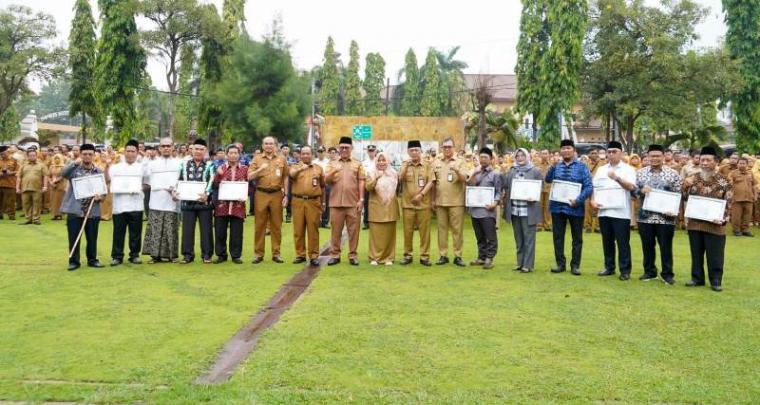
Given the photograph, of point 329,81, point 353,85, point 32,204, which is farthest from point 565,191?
point 353,85

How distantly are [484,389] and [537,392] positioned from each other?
370mm

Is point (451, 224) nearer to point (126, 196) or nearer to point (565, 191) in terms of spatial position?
point (565, 191)

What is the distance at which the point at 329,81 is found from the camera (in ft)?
193

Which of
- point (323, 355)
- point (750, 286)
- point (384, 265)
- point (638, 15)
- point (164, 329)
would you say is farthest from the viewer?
point (638, 15)

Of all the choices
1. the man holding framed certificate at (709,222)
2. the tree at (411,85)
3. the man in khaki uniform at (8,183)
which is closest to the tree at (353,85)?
the tree at (411,85)

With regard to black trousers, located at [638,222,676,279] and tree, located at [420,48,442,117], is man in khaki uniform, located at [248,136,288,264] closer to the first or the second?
black trousers, located at [638,222,676,279]

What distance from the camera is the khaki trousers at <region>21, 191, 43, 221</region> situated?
1641 cm

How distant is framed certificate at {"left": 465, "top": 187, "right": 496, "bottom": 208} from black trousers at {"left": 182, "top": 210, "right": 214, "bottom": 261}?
155 inches

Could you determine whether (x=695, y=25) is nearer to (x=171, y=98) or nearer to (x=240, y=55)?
(x=240, y=55)

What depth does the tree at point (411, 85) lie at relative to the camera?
6191 centimetres

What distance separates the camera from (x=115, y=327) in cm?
664

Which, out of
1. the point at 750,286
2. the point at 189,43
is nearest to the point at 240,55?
the point at 189,43

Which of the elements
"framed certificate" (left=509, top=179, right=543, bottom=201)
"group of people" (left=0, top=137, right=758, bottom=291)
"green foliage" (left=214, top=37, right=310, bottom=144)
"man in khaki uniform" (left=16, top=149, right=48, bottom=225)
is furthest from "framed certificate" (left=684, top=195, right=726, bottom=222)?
"green foliage" (left=214, top=37, right=310, bottom=144)

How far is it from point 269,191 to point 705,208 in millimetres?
6098
